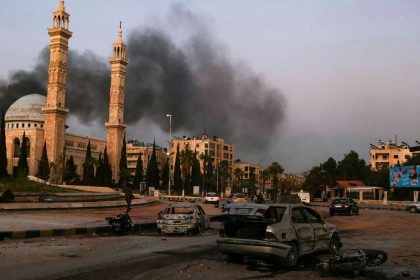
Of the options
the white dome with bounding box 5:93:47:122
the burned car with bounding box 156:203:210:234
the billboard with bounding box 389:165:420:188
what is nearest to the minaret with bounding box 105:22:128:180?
the white dome with bounding box 5:93:47:122

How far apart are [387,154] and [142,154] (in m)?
80.9

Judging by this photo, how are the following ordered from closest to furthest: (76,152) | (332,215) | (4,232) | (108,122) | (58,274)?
(58,274), (4,232), (332,215), (108,122), (76,152)

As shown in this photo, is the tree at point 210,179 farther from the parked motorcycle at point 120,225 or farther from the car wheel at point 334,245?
the car wheel at point 334,245

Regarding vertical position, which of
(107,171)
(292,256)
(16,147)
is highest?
(16,147)

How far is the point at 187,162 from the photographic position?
342 feet

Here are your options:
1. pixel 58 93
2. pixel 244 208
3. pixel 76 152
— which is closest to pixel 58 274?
pixel 244 208

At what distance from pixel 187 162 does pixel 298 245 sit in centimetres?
9395

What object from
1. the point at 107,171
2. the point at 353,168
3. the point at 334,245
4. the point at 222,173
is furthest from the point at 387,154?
the point at 334,245

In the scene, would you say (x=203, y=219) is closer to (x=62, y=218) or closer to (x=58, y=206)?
(x=62, y=218)

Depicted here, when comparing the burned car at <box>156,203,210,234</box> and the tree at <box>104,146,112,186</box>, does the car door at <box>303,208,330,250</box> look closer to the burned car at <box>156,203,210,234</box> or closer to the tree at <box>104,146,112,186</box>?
the burned car at <box>156,203,210,234</box>

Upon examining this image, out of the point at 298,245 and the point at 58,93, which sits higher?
the point at 58,93

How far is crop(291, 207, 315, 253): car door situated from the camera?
10.7 metres

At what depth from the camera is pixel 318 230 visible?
11.8 meters

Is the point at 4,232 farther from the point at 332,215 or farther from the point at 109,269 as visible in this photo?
the point at 332,215
